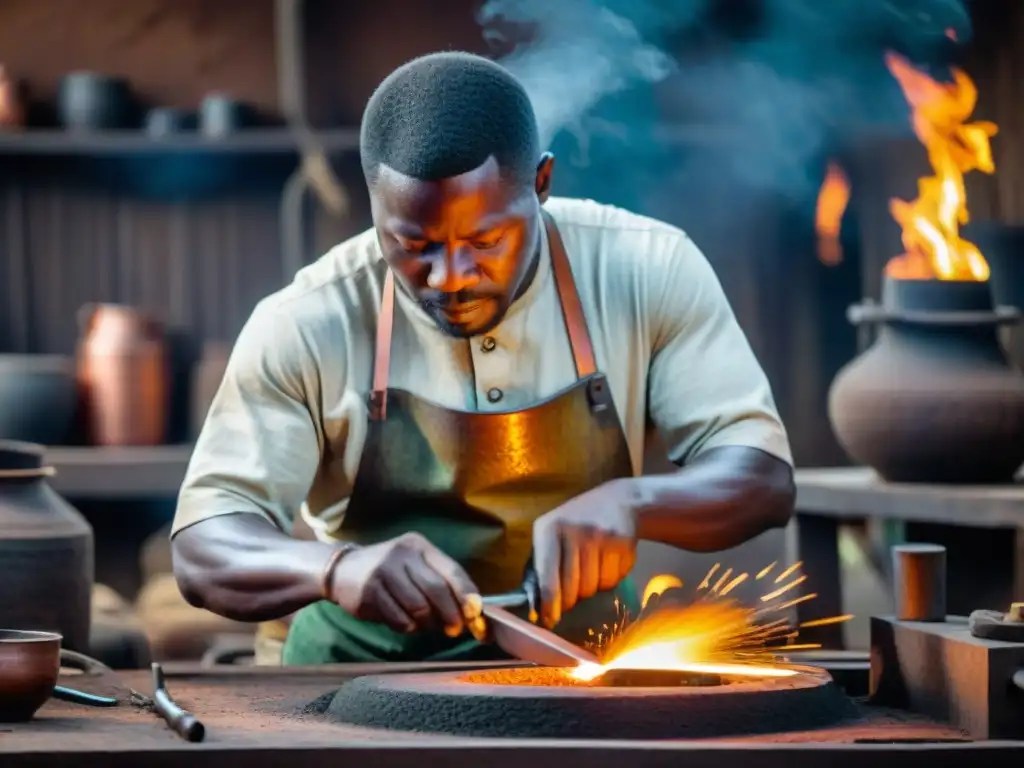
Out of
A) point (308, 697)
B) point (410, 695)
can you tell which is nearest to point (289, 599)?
point (308, 697)

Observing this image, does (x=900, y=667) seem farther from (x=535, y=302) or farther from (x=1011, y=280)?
(x=1011, y=280)

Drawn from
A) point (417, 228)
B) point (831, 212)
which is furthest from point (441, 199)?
point (831, 212)

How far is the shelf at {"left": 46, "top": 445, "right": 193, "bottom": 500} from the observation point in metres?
6.38

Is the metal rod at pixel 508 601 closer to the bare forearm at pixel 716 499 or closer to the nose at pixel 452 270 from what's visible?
the bare forearm at pixel 716 499

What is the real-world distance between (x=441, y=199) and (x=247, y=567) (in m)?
0.70

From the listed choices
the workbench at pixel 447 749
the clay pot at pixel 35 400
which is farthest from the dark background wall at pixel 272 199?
the workbench at pixel 447 749

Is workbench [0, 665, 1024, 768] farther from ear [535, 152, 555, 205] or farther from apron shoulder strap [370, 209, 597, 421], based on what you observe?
ear [535, 152, 555, 205]

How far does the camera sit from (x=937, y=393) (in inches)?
188

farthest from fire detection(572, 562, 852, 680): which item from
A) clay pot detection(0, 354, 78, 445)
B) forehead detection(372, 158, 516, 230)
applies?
clay pot detection(0, 354, 78, 445)

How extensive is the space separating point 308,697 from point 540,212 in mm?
1056

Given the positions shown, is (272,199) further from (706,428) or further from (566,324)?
(706,428)

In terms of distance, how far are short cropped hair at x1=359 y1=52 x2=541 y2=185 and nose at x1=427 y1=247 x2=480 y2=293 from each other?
13cm

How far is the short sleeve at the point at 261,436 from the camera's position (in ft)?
10.5

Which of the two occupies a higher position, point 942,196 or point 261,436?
point 942,196
